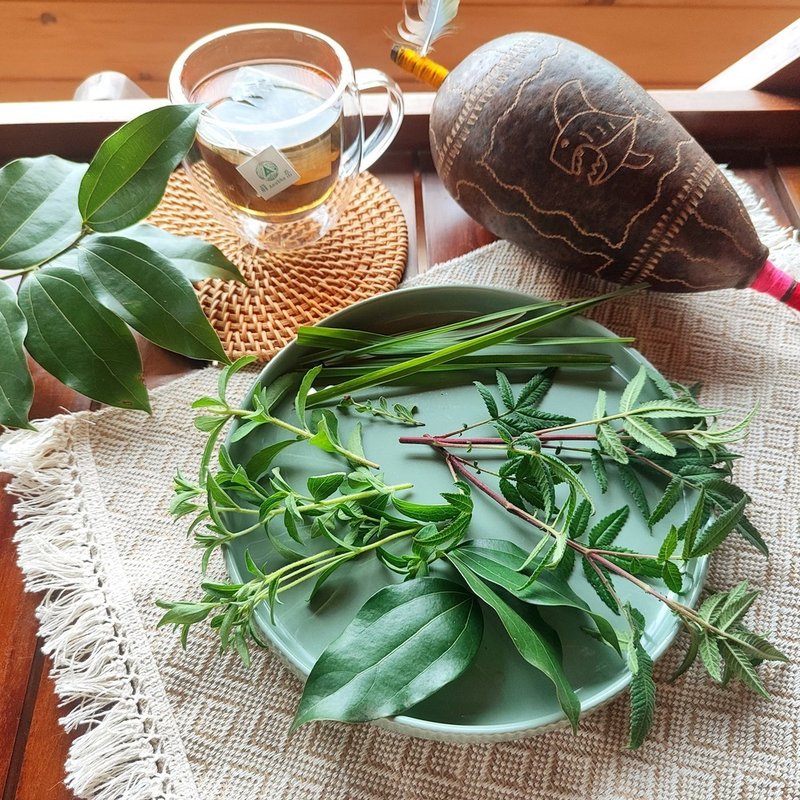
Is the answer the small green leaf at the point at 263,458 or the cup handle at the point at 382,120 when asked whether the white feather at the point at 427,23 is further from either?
the small green leaf at the point at 263,458

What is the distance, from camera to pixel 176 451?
648 mm

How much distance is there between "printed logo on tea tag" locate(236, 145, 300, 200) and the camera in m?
0.64

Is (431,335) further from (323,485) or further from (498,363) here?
(323,485)

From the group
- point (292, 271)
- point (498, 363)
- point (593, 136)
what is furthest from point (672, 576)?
point (292, 271)

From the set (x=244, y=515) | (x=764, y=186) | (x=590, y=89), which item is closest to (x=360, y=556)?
(x=244, y=515)

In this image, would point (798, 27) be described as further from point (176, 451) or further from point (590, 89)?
point (176, 451)

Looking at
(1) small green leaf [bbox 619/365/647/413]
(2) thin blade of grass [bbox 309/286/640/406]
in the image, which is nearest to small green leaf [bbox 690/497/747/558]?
(1) small green leaf [bbox 619/365/647/413]

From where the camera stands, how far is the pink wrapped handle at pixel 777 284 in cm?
66

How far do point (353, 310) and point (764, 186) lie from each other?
46 cm

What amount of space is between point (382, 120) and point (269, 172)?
0.16 m

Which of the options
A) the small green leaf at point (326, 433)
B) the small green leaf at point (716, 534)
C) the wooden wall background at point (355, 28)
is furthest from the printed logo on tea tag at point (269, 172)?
the wooden wall background at point (355, 28)

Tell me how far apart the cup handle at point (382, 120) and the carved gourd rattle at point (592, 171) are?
0.27 ft

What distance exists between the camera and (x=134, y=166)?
54cm

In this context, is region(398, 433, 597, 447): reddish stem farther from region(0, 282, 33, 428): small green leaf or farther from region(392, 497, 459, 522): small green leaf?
region(0, 282, 33, 428): small green leaf
